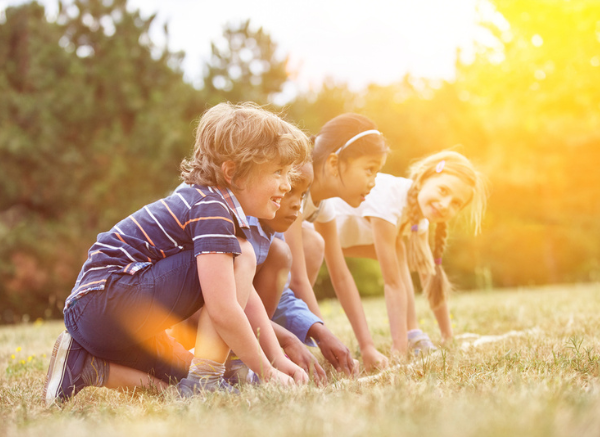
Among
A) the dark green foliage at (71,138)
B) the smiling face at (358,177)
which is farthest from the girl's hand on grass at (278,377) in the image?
the dark green foliage at (71,138)

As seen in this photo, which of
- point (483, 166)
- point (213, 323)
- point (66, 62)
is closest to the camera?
point (213, 323)

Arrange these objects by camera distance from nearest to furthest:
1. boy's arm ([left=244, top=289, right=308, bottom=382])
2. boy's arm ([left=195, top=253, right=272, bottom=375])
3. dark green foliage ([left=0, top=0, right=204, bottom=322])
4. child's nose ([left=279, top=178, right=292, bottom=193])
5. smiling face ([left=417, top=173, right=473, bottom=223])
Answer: boy's arm ([left=195, top=253, right=272, bottom=375]), boy's arm ([left=244, top=289, right=308, bottom=382]), child's nose ([left=279, top=178, right=292, bottom=193]), smiling face ([left=417, top=173, right=473, bottom=223]), dark green foliage ([left=0, top=0, right=204, bottom=322])

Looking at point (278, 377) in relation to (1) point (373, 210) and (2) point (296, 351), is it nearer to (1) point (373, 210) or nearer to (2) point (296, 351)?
(2) point (296, 351)

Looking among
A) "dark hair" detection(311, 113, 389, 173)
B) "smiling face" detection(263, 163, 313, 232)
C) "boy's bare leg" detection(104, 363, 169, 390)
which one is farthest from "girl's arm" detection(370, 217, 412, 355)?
"boy's bare leg" detection(104, 363, 169, 390)

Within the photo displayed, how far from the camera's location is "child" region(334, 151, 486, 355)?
12.0 feet

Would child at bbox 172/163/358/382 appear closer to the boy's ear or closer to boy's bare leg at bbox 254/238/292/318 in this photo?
boy's bare leg at bbox 254/238/292/318

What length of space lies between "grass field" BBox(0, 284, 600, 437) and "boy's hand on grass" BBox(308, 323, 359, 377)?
37 centimetres

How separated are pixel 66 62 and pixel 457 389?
13555 mm

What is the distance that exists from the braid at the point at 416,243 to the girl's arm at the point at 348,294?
0.61 meters

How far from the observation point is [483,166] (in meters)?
16.1

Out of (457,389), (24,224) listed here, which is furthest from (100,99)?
(457,389)

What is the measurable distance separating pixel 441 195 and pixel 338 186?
Answer: 32.7 inches

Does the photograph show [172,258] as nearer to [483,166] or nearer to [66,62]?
[66,62]

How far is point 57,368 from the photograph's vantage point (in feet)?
7.66
